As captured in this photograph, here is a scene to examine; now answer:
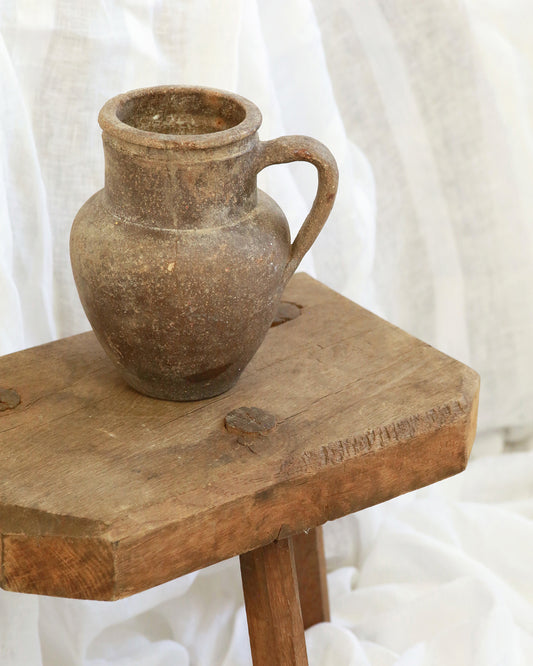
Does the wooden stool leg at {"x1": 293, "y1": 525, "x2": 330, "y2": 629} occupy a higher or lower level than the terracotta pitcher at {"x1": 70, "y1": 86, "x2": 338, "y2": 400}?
lower

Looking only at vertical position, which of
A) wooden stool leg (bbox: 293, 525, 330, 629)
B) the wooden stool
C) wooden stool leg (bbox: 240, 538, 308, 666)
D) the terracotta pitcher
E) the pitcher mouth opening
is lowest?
wooden stool leg (bbox: 293, 525, 330, 629)

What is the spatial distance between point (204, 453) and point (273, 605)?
239 millimetres

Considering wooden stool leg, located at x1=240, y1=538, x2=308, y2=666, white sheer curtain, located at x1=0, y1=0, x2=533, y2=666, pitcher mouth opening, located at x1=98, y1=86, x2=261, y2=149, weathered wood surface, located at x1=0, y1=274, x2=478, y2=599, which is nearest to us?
weathered wood surface, located at x1=0, y1=274, x2=478, y2=599

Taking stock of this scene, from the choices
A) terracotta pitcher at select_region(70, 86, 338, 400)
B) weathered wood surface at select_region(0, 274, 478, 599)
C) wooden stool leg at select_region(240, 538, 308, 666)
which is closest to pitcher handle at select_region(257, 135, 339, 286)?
terracotta pitcher at select_region(70, 86, 338, 400)

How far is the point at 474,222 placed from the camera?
168 centimetres

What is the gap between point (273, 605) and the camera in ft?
3.49

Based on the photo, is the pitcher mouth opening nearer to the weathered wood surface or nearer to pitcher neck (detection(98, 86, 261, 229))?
pitcher neck (detection(98, 86, 261, 229))

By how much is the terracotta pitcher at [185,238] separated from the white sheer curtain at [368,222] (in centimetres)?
30

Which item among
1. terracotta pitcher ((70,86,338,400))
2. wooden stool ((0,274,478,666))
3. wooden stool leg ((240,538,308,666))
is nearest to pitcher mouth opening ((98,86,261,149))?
terracotta pitcher ((70,86,338,400))

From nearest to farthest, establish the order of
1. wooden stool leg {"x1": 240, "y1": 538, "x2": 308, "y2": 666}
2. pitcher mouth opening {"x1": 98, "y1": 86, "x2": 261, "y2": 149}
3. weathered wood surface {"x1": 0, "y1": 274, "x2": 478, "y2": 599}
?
weathered wood surface {"x1": 0, "y1": 274, "x2": 478, "y2": 599} → pitcher mouth opening {"x1": 98, "y1": 86, "x2": 261, "y2": 149} → wooden stool leg {"x1": 240, "y1": 538, "x2": 308, "y2": 666}

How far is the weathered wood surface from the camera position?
83cm

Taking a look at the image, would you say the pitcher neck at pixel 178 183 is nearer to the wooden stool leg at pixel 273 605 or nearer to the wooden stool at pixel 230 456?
the wooden stool at pixel 230 456

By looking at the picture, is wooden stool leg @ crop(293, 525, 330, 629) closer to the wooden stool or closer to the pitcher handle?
the wooden stool

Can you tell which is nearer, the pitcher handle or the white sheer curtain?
the pitcher handle
